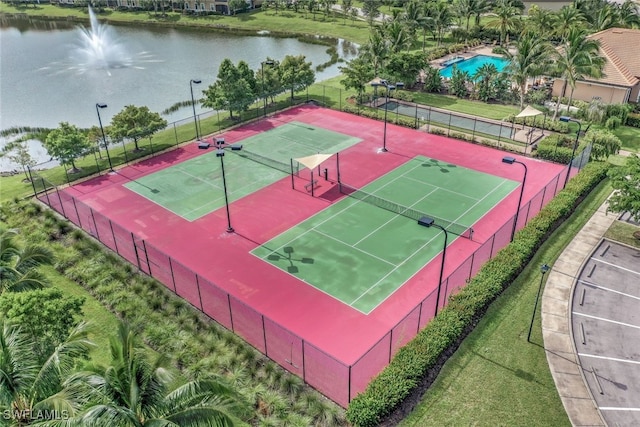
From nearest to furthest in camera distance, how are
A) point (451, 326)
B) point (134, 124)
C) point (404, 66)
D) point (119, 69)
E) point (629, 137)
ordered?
1. point (451, 326)
2. point (134, 124)
3. point (629, 137)
4. point (404, 66)
5. point (119, 69)

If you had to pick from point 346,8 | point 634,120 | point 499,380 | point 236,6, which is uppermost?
point 236,6

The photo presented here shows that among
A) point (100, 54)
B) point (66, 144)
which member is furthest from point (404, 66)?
point (100, 54)

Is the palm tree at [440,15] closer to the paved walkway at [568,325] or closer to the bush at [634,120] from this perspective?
the bush at [634,120]

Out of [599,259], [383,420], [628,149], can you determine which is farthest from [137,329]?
[628,149]

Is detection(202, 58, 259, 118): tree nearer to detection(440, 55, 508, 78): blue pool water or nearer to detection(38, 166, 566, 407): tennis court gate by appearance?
detection(38, 166, 566, 407): tennis court gate

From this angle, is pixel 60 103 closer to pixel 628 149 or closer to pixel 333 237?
pixel 333 237

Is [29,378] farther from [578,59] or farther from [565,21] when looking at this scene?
[565,21]
